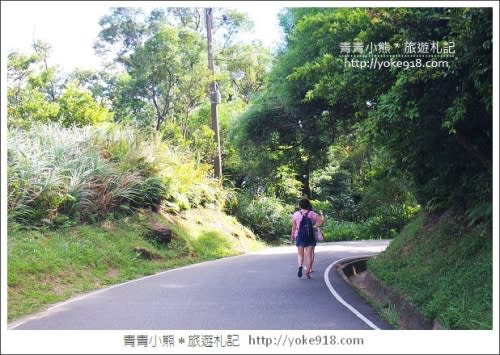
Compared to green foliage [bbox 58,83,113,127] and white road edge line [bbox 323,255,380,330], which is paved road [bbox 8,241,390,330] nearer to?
white road edge line [bbox 323,255,380,330]

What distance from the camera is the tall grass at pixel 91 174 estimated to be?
44.3ft

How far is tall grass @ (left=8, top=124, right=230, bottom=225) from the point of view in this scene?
13.5 metres

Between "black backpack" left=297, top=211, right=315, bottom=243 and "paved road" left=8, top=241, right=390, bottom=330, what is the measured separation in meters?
0.91

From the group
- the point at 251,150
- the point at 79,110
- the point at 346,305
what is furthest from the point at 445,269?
the point at 79,110

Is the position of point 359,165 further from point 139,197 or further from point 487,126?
point 487,126

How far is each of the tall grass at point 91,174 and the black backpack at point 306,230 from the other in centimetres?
610

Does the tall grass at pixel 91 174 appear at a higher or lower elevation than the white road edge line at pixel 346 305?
higher

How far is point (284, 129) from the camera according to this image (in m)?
16.3

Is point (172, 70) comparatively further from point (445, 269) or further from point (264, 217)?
point (445, 269)

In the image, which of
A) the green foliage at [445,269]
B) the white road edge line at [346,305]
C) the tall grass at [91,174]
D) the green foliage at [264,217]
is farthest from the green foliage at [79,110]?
the green foliage at [445,269]

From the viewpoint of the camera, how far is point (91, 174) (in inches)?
605

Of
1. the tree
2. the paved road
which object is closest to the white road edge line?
the paved road

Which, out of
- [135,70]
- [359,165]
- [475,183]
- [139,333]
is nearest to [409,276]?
[475,183]

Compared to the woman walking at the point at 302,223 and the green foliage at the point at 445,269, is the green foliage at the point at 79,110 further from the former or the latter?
the green foliage at the point at 445,269
